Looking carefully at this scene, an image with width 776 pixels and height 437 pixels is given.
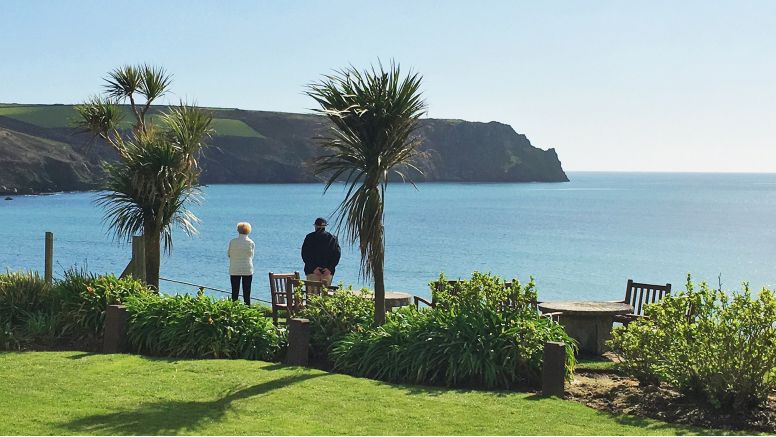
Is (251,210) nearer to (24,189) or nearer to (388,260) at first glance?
(24,189)

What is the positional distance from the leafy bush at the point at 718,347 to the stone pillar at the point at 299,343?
4.10 metres

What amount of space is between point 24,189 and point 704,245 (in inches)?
4292

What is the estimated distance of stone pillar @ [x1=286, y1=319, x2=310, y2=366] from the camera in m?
11.1

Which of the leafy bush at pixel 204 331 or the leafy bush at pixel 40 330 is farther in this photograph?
the leafy bush at pixel 40 330

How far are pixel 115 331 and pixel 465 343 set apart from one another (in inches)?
195

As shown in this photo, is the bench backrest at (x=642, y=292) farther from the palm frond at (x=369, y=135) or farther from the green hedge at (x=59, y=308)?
the green hedge at (x=59, y=308)

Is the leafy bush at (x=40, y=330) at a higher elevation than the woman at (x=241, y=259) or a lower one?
lower

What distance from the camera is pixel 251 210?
115062 mm

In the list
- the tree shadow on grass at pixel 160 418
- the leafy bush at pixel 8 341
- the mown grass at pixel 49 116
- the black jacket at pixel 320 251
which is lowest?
the leafy bush at pixel 8 341

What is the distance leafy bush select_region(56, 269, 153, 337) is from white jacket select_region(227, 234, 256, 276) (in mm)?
2544

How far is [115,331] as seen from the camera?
39.3 ft

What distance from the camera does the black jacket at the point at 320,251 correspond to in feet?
49.2

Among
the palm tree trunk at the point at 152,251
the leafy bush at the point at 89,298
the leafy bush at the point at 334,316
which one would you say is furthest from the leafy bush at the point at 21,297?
the leafy bush at the point at 334,316

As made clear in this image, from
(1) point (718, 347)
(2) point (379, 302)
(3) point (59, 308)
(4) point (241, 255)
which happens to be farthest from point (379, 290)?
(3) point (59, 308)
